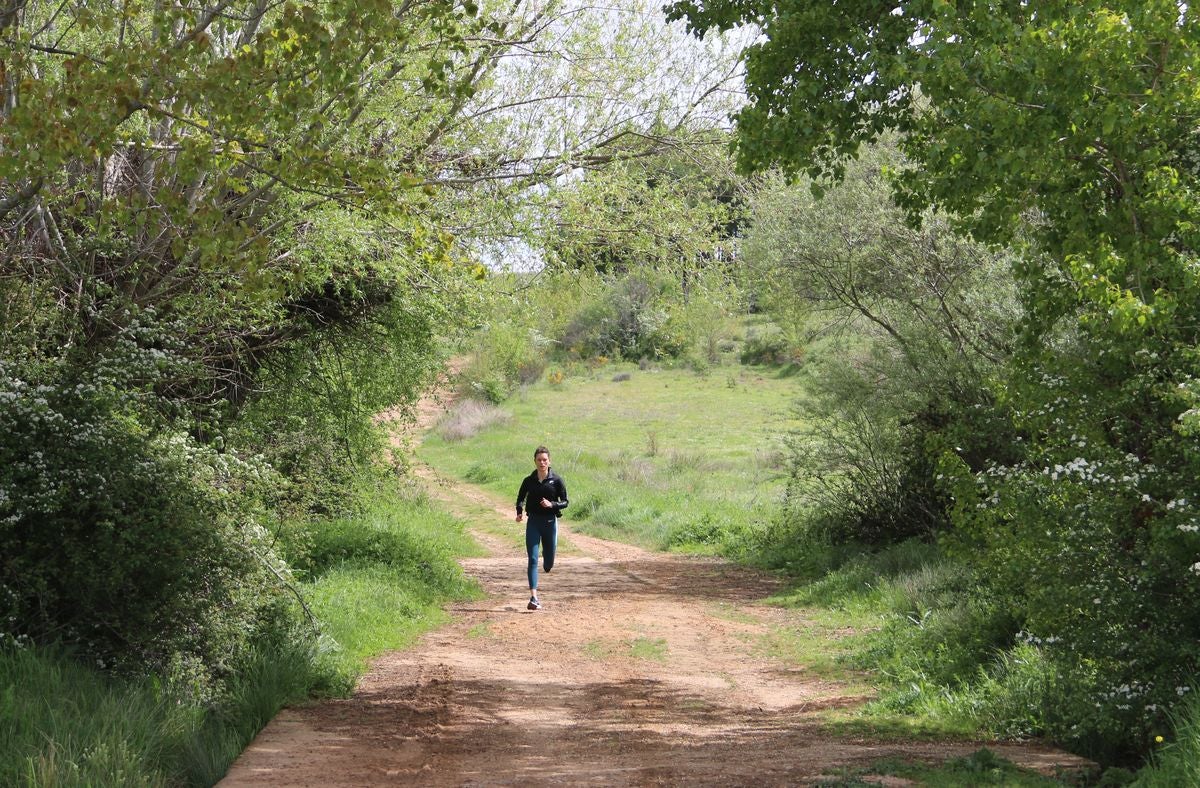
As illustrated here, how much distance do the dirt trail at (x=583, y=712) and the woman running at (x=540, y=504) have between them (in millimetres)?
776

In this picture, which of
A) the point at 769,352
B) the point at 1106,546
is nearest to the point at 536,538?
the point at 1106,546

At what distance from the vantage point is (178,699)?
25.7ft

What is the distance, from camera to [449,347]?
17.1 m

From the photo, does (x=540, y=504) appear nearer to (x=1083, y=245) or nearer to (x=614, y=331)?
(x=1083, y=245)

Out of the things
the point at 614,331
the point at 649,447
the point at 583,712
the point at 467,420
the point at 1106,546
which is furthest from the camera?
the point at 614,331

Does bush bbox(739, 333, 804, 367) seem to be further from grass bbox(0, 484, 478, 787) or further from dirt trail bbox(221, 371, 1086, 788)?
grass bbox(0, 484, 478, 787)

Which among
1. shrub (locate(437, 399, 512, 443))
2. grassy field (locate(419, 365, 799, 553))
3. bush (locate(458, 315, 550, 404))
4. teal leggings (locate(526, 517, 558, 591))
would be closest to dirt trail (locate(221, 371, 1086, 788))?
teal leggings (locate(526, 517, 558, 591))

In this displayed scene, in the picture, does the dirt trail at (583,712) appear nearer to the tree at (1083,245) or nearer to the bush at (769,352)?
the tree at (1083,245)

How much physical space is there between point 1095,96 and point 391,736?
6327 mm

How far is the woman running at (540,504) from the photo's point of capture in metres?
13.6

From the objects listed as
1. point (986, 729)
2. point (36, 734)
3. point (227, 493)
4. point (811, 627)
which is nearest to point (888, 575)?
point (811, 627)

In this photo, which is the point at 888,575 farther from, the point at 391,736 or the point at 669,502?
the point at 669,502

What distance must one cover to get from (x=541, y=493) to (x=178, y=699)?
621 centimetres

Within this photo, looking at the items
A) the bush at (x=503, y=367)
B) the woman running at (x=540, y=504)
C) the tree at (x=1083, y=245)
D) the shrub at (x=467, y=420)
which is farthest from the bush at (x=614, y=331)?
the tree at (x=1083, y=245)
